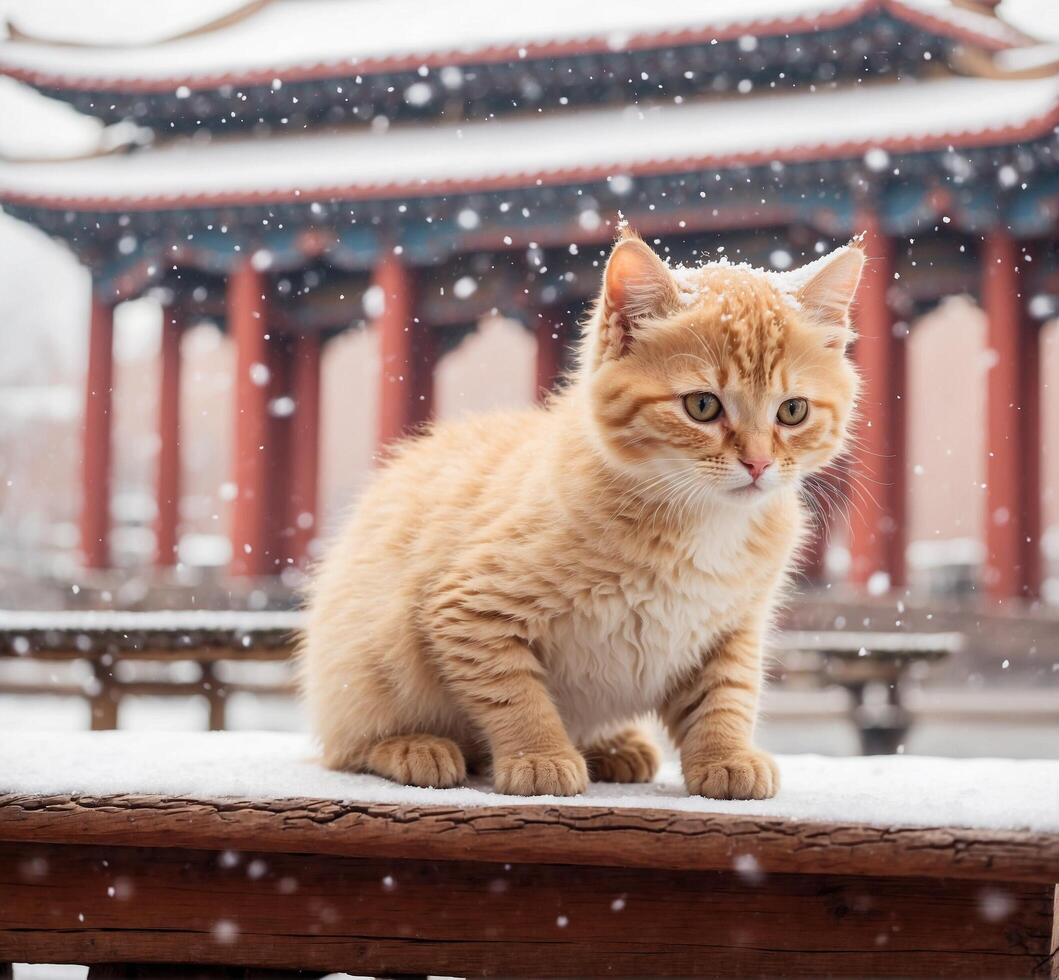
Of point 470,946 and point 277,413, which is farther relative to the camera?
point 277,413

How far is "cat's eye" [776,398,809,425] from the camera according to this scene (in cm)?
111

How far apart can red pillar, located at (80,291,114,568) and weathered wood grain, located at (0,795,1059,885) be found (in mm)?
3757

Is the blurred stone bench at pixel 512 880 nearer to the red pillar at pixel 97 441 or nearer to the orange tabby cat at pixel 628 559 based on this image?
the orange tabby cat at pixel 628 559

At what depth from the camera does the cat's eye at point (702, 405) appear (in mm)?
1079

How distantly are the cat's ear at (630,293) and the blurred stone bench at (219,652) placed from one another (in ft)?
3.49

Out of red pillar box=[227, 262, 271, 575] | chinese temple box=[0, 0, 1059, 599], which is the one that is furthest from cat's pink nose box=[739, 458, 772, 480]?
red pillar box=[227, 262, 271, 575]

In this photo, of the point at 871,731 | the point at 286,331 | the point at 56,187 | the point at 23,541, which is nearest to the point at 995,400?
the point at 871,731

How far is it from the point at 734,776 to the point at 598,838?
208mm

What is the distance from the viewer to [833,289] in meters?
1.17

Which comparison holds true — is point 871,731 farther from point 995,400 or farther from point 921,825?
point 921,825

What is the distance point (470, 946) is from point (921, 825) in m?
0.42

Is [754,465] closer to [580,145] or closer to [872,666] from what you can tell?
[872,666]

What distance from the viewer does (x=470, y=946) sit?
3.39 ft

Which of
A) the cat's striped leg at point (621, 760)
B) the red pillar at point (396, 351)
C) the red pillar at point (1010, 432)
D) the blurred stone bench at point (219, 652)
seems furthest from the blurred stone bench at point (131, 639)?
the red pillar at point (1010, 432)
